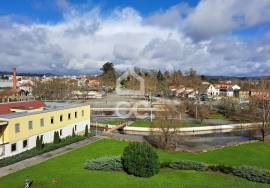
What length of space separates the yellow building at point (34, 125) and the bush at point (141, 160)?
1347 centimetres

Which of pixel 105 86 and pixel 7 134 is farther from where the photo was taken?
pixel 105 86

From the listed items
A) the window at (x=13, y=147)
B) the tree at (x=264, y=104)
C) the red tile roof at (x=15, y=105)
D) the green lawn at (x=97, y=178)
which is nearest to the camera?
the green lawn at (x=97, y=178)

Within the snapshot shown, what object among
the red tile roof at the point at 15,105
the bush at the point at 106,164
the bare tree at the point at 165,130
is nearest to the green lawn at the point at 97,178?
the bush at the point at 106,164

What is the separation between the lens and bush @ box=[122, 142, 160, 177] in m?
22.7

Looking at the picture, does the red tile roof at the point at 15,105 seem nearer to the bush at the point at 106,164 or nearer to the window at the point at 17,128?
the window at the point at 17,128

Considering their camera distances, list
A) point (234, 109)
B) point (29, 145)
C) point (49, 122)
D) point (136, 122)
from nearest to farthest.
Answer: point (29, 145), point (49, 122), point (136, 122), point (234, 109)

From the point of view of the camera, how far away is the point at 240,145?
39406 millimetres

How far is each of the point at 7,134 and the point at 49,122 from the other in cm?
722

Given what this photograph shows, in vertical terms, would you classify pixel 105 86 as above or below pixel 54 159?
above

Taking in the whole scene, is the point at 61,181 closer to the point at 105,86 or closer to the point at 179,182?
the point at 179,182

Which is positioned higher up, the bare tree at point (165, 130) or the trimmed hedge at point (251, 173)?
the bare tree at point (165, 130)

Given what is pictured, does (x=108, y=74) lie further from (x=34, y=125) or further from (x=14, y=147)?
(x=14, y=147)

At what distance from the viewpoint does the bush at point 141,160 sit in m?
22.7

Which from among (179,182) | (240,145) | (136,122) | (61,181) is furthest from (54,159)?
(136,122)
